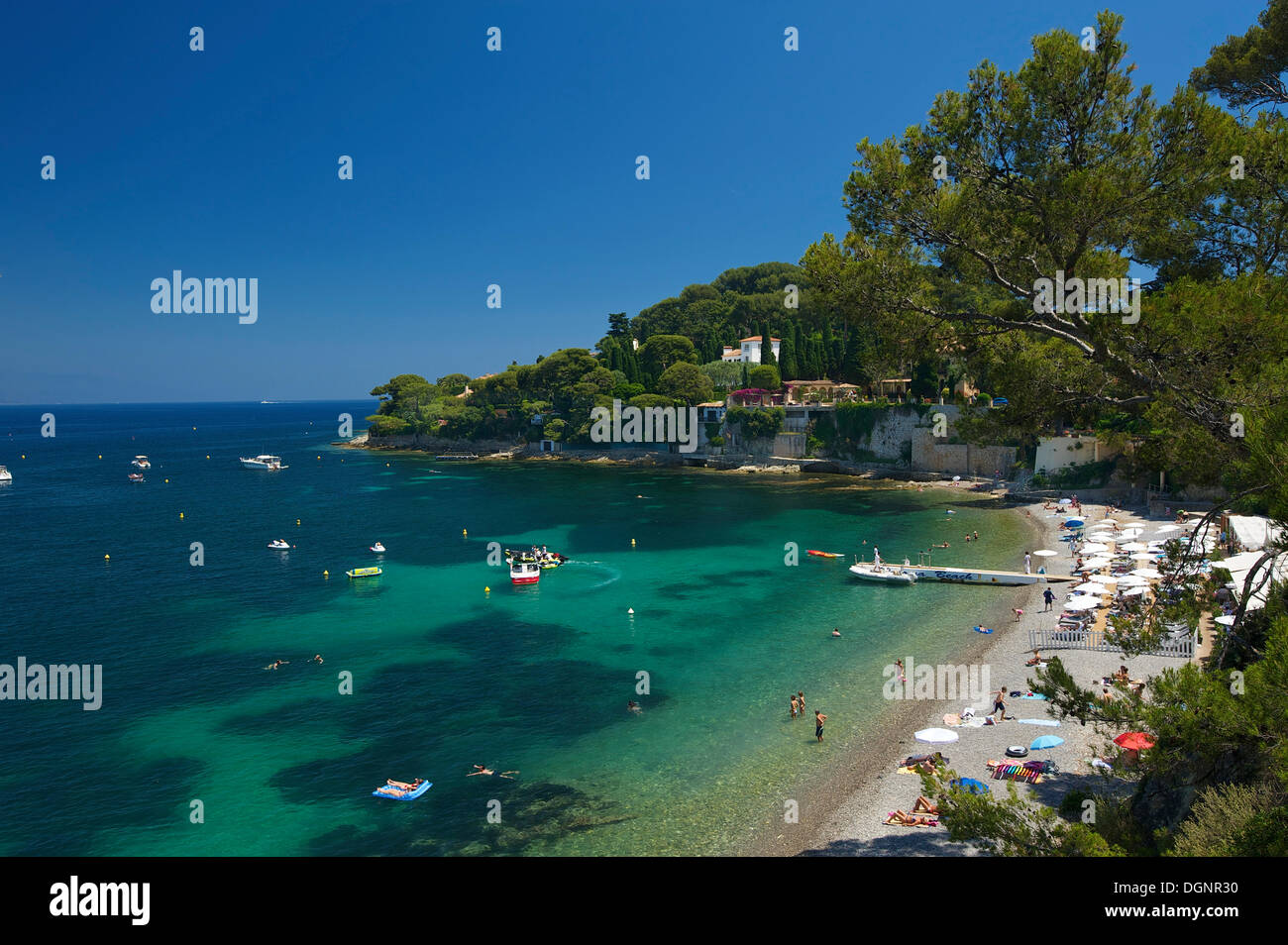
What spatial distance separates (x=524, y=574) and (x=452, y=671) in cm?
1227

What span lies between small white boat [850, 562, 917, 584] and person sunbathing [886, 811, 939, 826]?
2106 centimetres

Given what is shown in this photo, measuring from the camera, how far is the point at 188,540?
51.2m

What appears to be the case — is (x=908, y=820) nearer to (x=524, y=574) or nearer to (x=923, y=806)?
(x=923, y=806)

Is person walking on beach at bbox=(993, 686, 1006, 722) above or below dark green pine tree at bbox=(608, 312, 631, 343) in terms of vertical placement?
below

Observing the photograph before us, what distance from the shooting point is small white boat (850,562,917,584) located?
36562mm

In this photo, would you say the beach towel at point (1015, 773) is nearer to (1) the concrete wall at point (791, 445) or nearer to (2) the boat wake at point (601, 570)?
(2) the boat wake at point (601, 570)

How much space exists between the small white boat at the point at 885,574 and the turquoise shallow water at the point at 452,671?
103cm

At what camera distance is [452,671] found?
27.0m

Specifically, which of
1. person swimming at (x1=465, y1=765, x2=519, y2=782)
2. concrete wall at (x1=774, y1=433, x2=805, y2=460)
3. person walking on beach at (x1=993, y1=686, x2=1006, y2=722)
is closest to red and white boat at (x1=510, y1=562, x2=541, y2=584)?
person swimming at (x1=465, y1=765, x2=519, y2=782)

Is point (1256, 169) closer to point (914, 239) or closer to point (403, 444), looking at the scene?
point (914, 239)

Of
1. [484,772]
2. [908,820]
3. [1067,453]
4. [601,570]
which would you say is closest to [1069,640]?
[908,820]

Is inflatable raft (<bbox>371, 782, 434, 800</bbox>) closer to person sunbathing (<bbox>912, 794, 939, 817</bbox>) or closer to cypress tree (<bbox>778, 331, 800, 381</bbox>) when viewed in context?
person sunbathing (<bbox>912, 794, 939, 817</bbox>)
